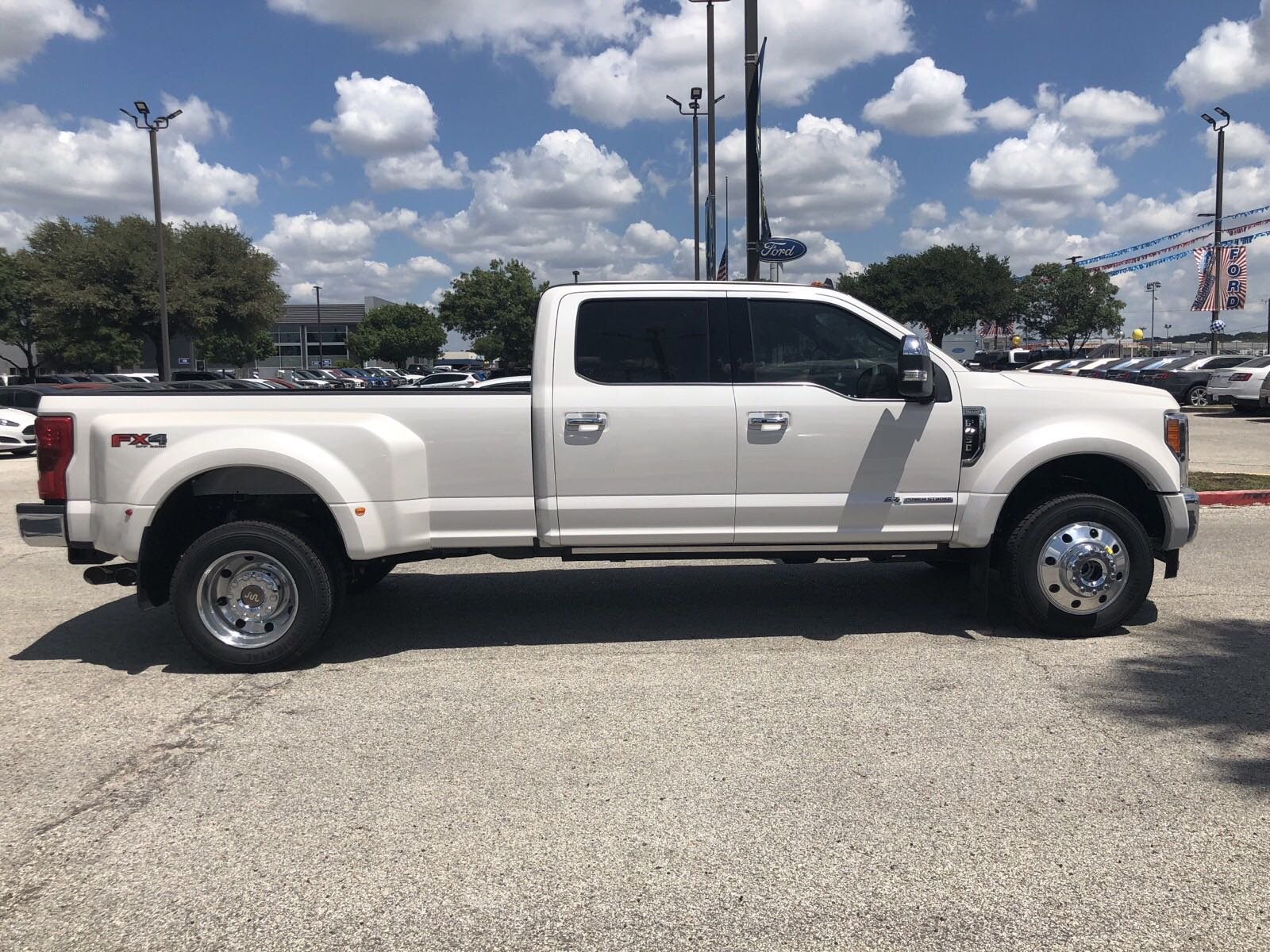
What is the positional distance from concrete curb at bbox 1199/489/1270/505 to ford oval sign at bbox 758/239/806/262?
18.0 ft

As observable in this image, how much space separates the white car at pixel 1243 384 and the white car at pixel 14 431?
85.0 feet

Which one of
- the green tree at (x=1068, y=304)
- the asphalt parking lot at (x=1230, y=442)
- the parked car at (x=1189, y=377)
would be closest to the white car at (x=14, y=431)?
the asphalt parking lot at (x=1230, y=442)

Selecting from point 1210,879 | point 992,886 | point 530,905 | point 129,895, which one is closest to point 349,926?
point 530,905

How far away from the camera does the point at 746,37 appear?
1178 cm

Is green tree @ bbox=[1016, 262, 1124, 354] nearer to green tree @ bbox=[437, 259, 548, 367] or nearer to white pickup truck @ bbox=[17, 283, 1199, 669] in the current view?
green tree @ bbox=[437, 259, 548, 367]

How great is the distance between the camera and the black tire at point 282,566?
5309 mm

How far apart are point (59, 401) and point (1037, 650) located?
5566mm

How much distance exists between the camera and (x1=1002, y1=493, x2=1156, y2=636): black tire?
5723 millimetres

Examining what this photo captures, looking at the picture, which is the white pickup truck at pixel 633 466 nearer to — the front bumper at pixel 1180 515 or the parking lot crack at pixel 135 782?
the front bumper at pixel 1180 515

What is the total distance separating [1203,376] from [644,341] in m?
27.5

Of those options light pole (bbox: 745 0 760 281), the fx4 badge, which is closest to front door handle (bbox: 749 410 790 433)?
the fx4 badge

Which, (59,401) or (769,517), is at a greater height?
(59,401)

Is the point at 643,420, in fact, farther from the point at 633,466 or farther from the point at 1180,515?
the point at 1180,515

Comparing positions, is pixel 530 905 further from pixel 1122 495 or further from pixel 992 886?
pixel 1122 495
